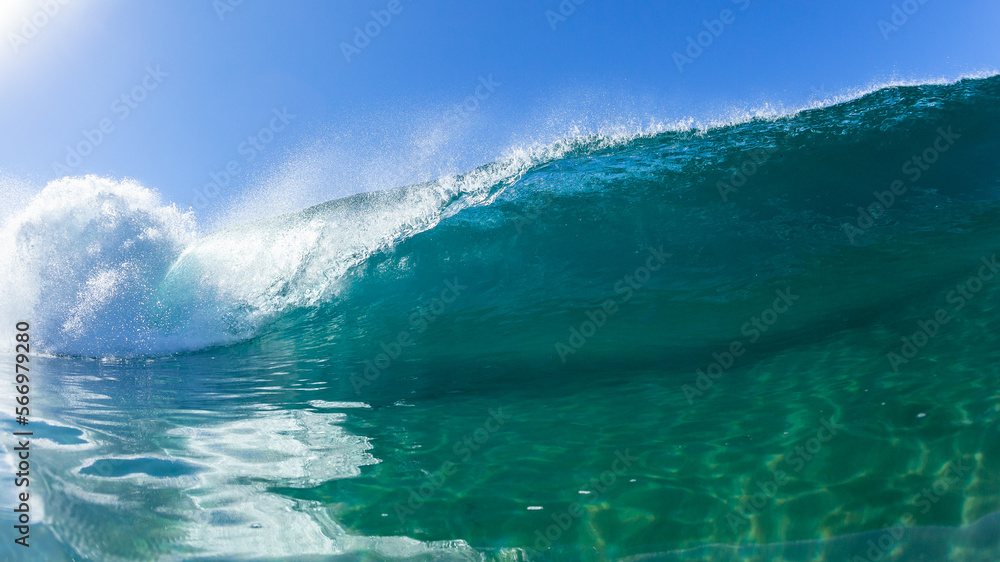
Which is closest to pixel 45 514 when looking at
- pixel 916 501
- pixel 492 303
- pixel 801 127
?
pixel 916 501

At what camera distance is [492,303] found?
6684 mm

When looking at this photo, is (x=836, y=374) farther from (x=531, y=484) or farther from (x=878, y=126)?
(x=878, y=126)

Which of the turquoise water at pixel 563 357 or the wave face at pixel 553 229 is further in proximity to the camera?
the wave face at pixel 553 229

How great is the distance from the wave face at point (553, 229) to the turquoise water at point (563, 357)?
52 mm

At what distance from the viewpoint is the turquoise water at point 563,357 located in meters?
2.05

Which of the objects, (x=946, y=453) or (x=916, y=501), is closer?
(x=916, y=501)

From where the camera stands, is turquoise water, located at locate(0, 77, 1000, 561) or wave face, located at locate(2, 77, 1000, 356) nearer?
turquoise water, located at locate(0, 77, 1000, 561)

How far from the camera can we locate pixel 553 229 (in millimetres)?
8133

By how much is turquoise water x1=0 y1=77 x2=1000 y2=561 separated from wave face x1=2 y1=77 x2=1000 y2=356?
5cm

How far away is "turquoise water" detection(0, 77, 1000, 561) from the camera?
2.05m

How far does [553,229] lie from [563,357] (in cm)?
385

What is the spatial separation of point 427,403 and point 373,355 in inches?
78.9

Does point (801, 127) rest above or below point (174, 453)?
above

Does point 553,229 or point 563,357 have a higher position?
point 553,229
